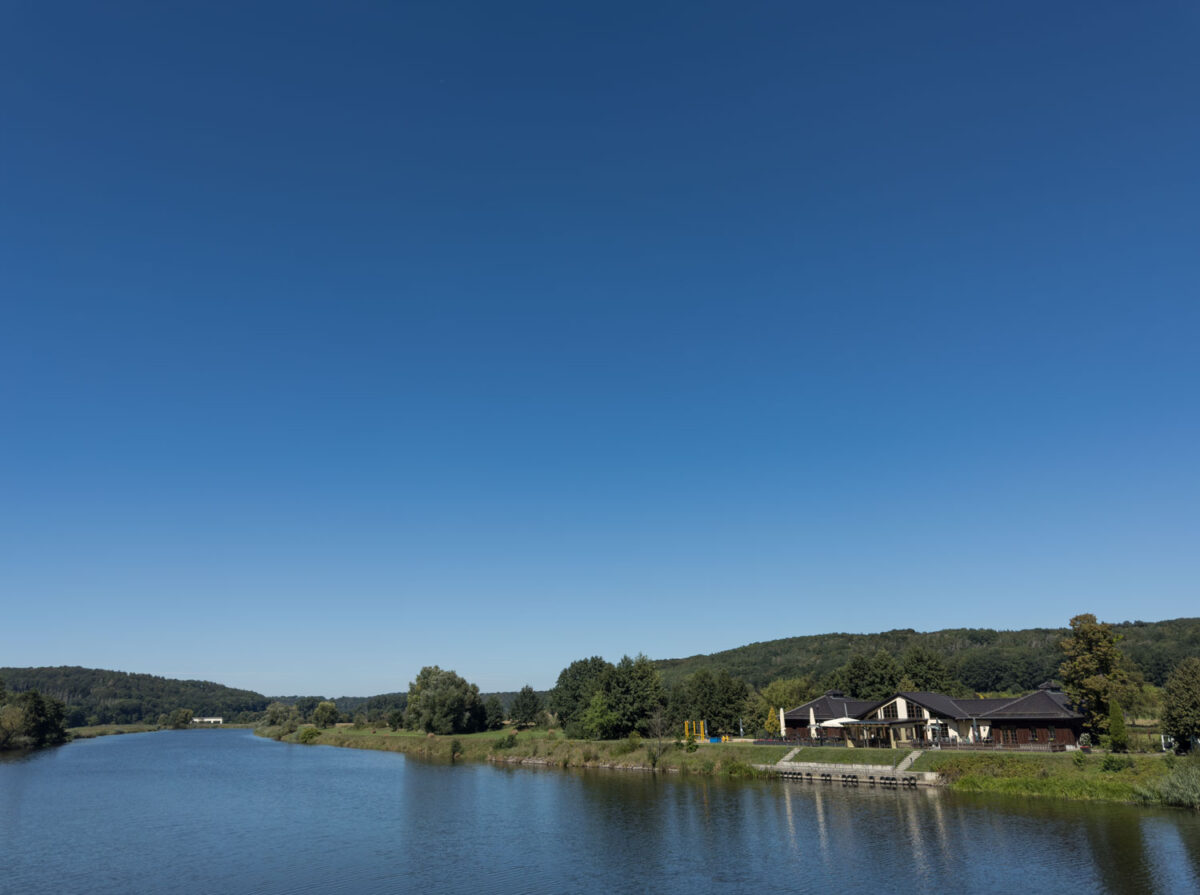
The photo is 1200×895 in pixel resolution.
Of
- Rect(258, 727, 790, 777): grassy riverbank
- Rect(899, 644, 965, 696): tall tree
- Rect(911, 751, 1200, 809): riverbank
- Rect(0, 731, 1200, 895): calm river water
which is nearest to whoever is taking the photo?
Rect(0, 731, 1200, 895): calm river water

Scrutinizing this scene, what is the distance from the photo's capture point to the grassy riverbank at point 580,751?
209 feet

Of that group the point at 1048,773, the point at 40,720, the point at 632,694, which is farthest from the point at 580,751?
the point at 40,720

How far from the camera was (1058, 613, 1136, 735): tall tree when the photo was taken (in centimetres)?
5119

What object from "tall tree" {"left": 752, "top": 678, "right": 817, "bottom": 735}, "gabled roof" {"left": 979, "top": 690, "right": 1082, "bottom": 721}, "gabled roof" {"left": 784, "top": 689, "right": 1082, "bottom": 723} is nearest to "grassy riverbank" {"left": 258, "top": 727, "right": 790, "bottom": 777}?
"gabled roof" {"left": 784, "top": 689, "right": 1082, "bottom": 723}

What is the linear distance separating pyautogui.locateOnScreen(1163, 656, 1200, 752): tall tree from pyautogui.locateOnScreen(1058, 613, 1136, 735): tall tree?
432 centimetres

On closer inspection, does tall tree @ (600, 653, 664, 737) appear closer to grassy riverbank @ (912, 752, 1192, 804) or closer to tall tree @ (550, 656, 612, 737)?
tall tree @ (550, 656, 612, 737)

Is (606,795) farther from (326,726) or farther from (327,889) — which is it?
(326,726)

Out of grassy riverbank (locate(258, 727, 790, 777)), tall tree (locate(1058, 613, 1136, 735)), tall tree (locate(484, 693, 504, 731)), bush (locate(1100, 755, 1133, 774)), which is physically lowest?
grassy riverbank (locate(258, 727, 790, 777))

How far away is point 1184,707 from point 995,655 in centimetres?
9444

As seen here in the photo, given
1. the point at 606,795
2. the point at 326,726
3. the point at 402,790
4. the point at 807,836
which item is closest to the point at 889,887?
the point at 807,836

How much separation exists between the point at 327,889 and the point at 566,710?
221 ft

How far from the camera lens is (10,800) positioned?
5488 centimetres

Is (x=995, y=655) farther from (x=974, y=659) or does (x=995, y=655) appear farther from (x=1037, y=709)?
(x=1037, y=709)

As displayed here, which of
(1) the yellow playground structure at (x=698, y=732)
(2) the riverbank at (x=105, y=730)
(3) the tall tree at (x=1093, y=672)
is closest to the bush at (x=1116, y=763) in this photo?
(3) the tall tree at (x=1093, y=672)
